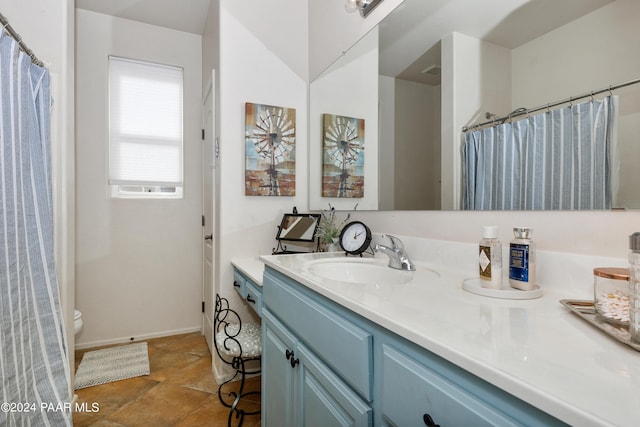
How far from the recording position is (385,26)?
62.3 inches

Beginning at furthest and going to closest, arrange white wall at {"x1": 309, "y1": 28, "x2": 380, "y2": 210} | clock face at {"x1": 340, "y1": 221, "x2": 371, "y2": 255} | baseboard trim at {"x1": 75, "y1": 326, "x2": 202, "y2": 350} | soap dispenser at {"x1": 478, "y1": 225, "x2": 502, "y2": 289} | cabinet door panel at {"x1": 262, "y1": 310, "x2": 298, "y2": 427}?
baseboard trim at {"x1": 75, "y1": 326, "x2": 202, "y2": 350}
white wall at {"x1": 309, "y1": 28, "x2": 380, "y2": 210}
clock face at {"x1": 340, "y1": 221, "x2": 371, "y2": 255}
cabinet door panel at {"x1": 262, "y1": 310, "x2": 298, "y2": 427}
soap dispenser at {"x1": 478, "y1": 225, "x2": 502, "y2": 289}

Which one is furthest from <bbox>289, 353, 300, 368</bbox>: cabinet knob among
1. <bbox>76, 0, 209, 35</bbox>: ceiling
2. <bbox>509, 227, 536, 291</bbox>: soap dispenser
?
<bbox>76, 0, 209, 35</bbox>: ceiling

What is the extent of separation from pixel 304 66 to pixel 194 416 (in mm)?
2420

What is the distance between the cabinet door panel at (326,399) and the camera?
0.74 metres

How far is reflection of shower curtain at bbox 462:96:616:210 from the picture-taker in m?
0.80

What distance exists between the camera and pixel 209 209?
252 cm

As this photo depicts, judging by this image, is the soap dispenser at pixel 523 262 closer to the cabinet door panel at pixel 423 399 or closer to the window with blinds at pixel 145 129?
the cabinet door panel at pixel 423 399

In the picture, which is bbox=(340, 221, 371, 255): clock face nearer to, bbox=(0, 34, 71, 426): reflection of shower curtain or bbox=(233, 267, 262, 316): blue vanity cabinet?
bbox=(233, 267, 262, 316): blue vanity cabinet

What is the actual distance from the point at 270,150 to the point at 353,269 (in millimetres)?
1183

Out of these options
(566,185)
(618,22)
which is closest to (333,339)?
(566,185)

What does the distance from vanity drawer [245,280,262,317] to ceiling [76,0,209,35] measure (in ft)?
7.46

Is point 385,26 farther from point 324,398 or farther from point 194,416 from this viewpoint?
point 194,416

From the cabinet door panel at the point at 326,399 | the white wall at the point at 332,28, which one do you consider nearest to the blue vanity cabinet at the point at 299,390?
the cabinet door panel at the point at 326,399

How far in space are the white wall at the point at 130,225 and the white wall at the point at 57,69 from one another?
99 cm
